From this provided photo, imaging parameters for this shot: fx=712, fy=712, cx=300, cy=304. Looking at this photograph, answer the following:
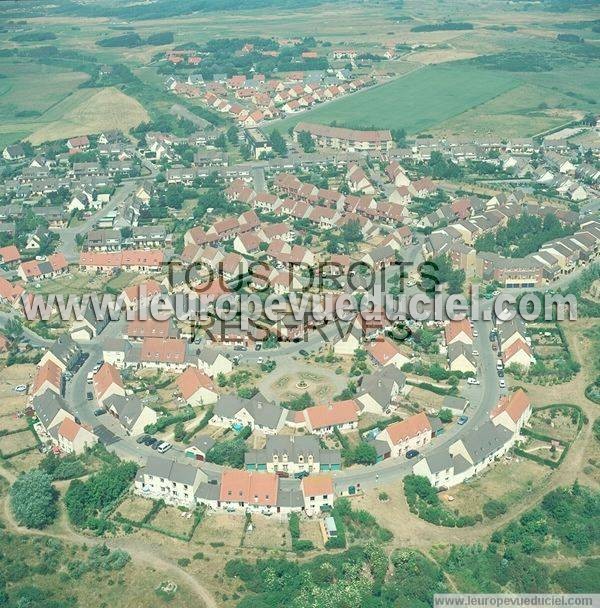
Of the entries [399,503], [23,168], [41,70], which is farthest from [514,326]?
[41,70]

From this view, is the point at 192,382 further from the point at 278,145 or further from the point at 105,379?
the point at 278,145

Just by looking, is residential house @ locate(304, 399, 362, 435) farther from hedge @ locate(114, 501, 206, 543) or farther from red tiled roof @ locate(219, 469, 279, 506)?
hedge @ locate(114, 501, 206, 543)

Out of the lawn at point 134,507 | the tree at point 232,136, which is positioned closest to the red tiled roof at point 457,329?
the lawn at point 134,507

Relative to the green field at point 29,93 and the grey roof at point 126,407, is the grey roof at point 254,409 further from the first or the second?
the green field at point 29,93

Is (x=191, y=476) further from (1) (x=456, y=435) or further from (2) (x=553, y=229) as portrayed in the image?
(2) (x=553, y=229)

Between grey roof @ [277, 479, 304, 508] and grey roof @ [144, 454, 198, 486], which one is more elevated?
grey roof @ [144, 454, 198, 486]

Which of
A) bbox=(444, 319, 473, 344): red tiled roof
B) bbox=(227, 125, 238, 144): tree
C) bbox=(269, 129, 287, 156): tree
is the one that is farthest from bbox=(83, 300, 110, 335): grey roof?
bbox=(227, 125, 238, 144): tree
